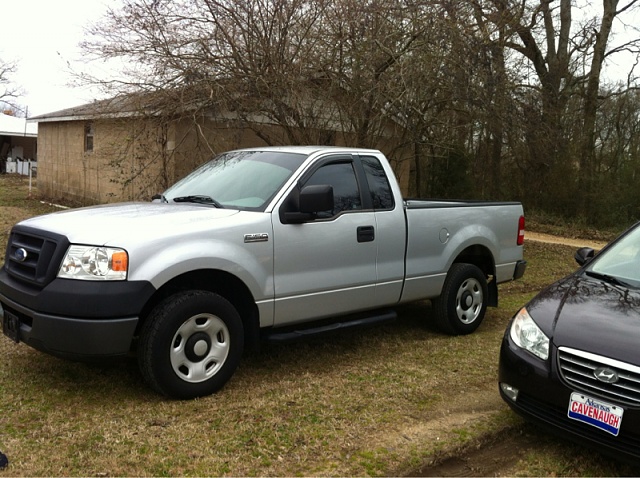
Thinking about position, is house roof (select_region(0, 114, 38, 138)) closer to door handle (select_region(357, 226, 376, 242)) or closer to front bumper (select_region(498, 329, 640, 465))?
door handle (select_region(357, 226, 376, 242))

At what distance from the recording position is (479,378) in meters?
5.12

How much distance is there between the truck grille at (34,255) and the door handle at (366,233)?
7.88 ft

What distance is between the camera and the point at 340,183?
213 inches

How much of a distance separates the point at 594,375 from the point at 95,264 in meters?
3.20

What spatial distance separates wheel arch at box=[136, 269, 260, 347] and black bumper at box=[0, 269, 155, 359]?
0.23m

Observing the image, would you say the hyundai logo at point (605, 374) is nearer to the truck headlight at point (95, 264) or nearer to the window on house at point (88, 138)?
the truck headlight at point (95, 264)

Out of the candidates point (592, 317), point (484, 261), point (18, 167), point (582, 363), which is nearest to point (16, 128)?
point (18, 167)

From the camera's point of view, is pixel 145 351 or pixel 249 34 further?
pixel 249 34

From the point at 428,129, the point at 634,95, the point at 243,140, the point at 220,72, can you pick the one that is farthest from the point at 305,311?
the point at 634,95

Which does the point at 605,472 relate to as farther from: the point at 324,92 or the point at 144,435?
the point at 324,92

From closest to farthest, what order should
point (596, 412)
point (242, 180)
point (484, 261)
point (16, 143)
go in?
1. point (596, 412)
2. point (242, 180)
3. point (484, 261)
4. point (16, 143)

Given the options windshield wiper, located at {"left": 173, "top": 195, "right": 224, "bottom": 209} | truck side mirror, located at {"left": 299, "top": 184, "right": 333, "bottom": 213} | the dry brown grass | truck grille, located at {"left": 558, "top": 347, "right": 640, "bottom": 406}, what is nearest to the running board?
the dry brown grass

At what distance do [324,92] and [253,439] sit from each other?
25.8ft

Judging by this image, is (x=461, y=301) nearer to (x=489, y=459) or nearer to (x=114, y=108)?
(x=489, y=459)
